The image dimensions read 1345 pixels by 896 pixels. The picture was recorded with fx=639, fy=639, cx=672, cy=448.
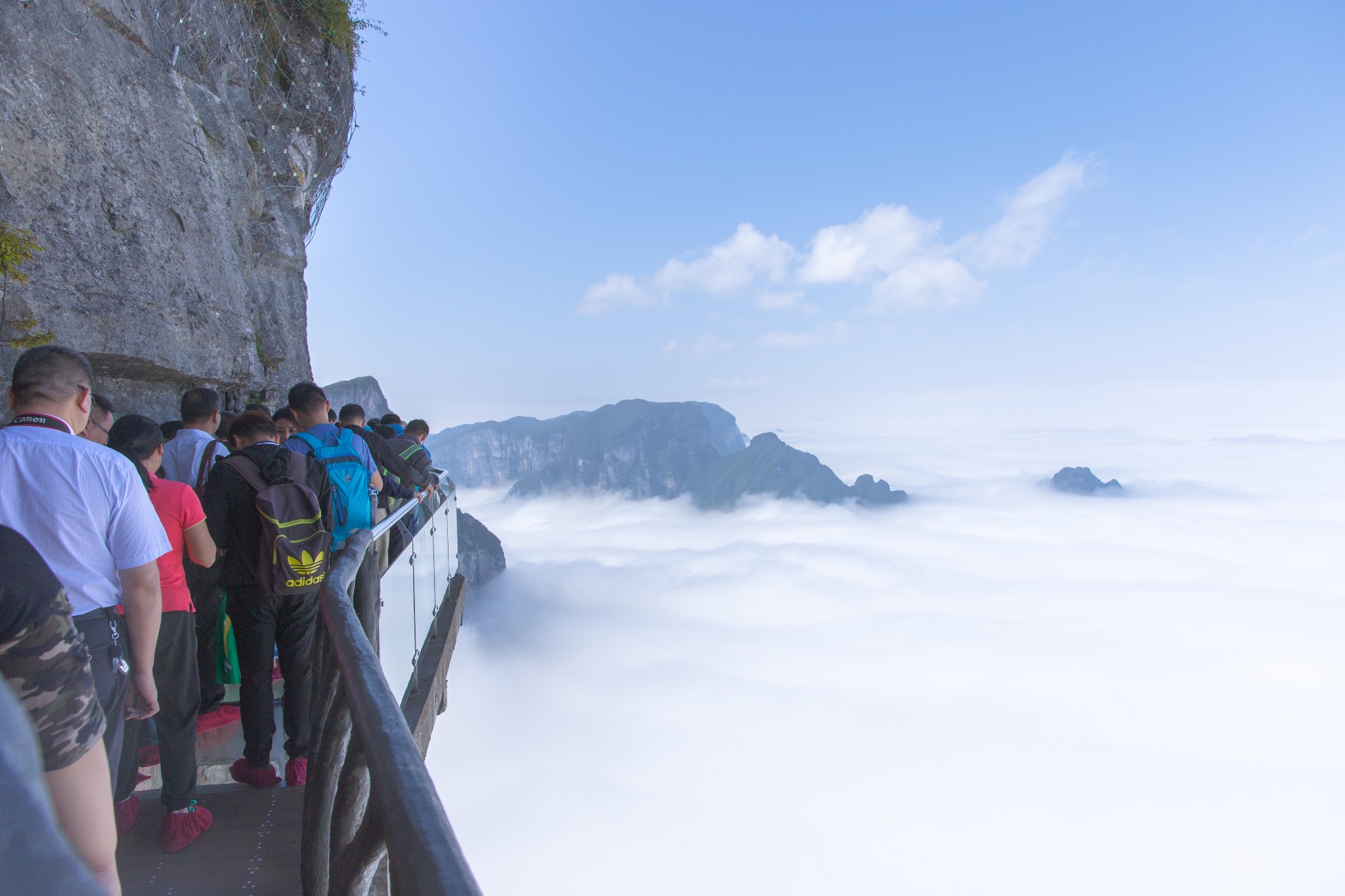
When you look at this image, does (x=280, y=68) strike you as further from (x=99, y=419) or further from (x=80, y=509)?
(x=80, y=509)

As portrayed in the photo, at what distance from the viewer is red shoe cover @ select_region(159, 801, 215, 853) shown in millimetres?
2756

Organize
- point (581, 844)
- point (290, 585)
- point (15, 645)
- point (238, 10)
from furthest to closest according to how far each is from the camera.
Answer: point (581, 844) < point (238, 10) < point (290, 585) < point (15, 645)

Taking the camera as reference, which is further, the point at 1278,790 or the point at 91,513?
the point at 1278,790

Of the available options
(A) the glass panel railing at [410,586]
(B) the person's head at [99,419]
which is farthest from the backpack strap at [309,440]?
(B) the person's head at [99,419]

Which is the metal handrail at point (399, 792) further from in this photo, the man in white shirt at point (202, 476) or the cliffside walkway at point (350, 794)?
the man in white shirt at point (202, 476)

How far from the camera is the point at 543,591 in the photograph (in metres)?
181

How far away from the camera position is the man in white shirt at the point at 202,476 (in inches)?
129

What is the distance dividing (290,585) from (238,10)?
30.7ft

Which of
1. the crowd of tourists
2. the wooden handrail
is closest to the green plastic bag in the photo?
the crowd of tourists

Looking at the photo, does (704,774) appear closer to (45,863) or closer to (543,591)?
(543,591)

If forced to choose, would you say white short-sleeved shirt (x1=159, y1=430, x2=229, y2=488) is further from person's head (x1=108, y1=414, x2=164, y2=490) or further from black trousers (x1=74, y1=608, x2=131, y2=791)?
black trousers (x1=74, y1=608, x2=131, y2=791)

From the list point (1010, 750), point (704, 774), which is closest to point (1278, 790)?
point (1010, 750)

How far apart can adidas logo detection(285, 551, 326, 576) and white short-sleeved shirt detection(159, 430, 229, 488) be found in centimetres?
92

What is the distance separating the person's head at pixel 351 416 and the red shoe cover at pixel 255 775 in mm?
2851
